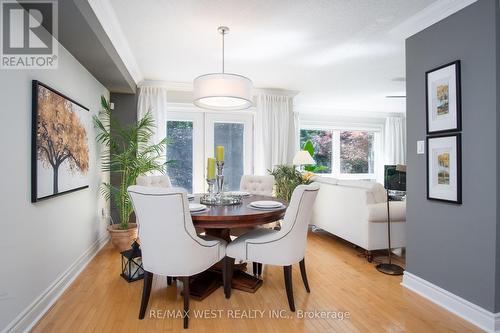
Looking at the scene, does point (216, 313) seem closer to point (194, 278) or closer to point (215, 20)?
point (194, 278)

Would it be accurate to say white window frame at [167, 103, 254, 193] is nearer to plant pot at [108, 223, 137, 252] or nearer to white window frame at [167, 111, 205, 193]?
white window frame at [167, 111, 205, 193]

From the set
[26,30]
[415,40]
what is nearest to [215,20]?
[26,30]

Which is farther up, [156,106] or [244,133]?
[156,106]

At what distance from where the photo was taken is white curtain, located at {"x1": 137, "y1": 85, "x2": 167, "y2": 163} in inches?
161

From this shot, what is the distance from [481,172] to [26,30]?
3.35 metres

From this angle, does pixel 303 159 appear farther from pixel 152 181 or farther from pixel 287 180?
pixel 152 181

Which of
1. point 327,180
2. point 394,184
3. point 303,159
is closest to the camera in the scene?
point 394,184

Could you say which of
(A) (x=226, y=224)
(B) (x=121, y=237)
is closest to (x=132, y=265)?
(B) (x=121, y=237)

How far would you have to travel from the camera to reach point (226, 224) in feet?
6.12

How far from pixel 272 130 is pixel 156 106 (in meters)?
2.00

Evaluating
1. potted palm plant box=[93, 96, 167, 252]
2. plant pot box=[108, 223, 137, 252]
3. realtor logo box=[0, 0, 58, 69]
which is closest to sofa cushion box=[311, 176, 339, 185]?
potted palm plant box=[93, 96, 167, 252]

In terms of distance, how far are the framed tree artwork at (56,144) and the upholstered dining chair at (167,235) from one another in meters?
0.81

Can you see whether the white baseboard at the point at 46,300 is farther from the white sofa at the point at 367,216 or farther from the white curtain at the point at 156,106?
the white sofa at the point at 367,216

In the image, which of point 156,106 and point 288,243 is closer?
point 288,243
